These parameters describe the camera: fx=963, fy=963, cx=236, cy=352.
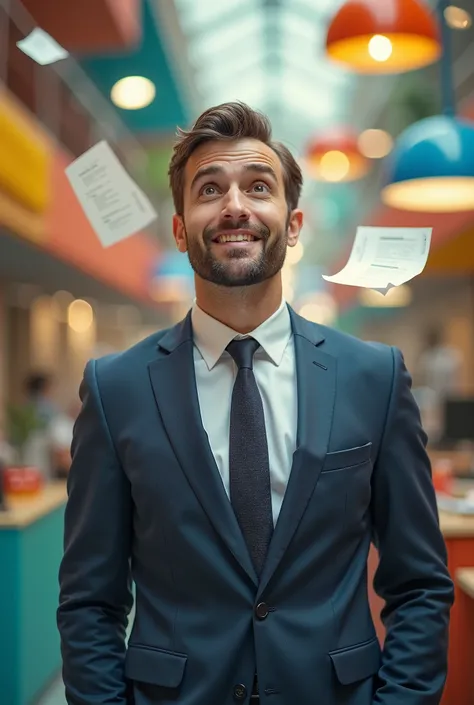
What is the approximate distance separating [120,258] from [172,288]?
214 centimetres

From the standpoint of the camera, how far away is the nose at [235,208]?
77.5 inches

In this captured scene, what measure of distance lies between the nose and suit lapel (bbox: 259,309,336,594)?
0.30 meters

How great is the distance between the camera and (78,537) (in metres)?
1.99

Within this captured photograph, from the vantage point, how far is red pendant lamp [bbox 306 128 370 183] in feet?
32.5

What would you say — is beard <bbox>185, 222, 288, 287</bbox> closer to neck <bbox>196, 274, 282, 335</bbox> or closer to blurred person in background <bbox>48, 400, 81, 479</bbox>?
neck <bbox>196, 274, 282, 335</bbox>

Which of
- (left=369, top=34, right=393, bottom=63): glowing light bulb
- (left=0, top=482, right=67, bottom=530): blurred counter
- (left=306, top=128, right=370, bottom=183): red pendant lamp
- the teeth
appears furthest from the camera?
(left=306, top=128, right=370, bottom=183): red pendant lamp

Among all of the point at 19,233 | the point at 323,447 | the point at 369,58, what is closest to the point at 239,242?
the point at 323,447

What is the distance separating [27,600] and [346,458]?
2.99m

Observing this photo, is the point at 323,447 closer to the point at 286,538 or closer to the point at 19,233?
the point at 286,538

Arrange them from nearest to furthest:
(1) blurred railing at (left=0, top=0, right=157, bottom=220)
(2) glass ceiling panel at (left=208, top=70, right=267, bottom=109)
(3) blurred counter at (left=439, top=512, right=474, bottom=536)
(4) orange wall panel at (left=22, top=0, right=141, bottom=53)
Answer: (3) blurred counter at (left=439, top=512, right=474, bottom=536) < (4) orange wall panel at (left=22, top=0, right=141, bottom=53) < (1) blurred railing at (left=0, top=0, right=157, bottom=220) < (2) glass ceiling panel at (left=208, top=70, right=267, bottom=109)

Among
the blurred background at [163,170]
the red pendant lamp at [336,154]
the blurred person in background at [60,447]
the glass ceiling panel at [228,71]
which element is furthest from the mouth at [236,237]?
the glass ceiling panel at [228,71]

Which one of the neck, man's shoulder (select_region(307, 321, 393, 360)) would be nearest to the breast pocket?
man's shoulder (select_region(307, 321, 393, 360))

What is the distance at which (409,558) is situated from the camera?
2.01m

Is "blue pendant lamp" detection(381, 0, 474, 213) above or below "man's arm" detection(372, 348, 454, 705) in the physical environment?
above
